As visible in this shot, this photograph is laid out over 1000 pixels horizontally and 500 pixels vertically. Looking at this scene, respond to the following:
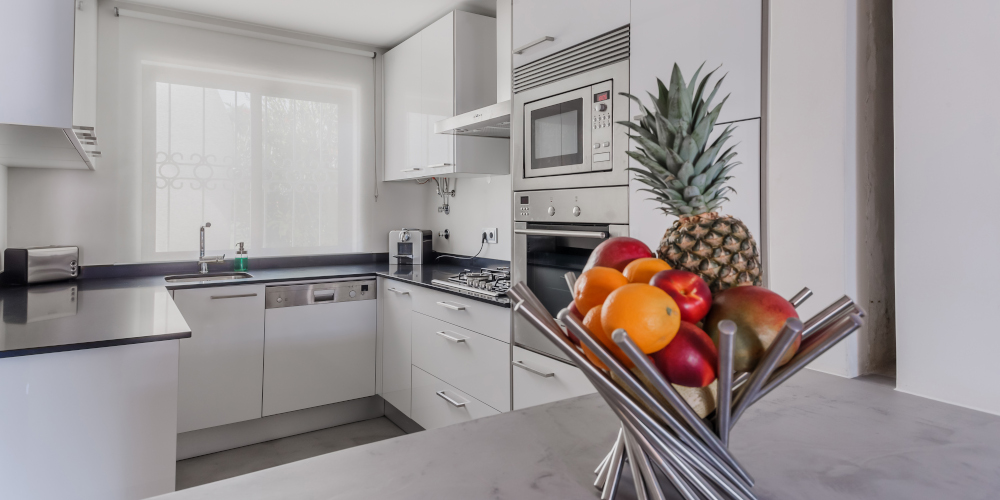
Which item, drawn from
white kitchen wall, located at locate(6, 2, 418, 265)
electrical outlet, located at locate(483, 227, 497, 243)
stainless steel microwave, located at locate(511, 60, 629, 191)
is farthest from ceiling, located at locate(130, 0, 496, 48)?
electrical outlet, located at locate(483, 227, 497, 243)

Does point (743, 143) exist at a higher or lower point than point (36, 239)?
higher

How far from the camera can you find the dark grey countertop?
5.13 feet

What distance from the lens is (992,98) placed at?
956 millimetres

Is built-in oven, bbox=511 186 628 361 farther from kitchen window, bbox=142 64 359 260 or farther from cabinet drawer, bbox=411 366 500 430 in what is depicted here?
kitchen window, bbox=142 64 359 260

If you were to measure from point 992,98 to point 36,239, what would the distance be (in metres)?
4.02

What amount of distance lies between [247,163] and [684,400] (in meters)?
3.71

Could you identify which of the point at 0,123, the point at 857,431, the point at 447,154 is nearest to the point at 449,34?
the point at 447,154

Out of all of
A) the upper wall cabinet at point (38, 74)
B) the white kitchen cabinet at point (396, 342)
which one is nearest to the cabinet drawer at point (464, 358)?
the white kitchen cabinet at point (396, 342)

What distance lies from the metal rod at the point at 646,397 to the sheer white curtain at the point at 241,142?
3606mm

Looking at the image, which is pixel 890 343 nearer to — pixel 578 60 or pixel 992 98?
pixel 992 98

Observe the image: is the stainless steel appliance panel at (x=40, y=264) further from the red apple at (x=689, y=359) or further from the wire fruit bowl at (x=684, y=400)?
the red apple at (x=689, y=359)

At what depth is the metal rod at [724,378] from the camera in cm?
47

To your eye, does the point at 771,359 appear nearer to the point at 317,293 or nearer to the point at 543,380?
the point at 543,380

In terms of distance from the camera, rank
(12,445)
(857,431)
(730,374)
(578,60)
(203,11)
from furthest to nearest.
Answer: (203,11)
(578,60)
(12,445)
(857,431)
(730,374)
